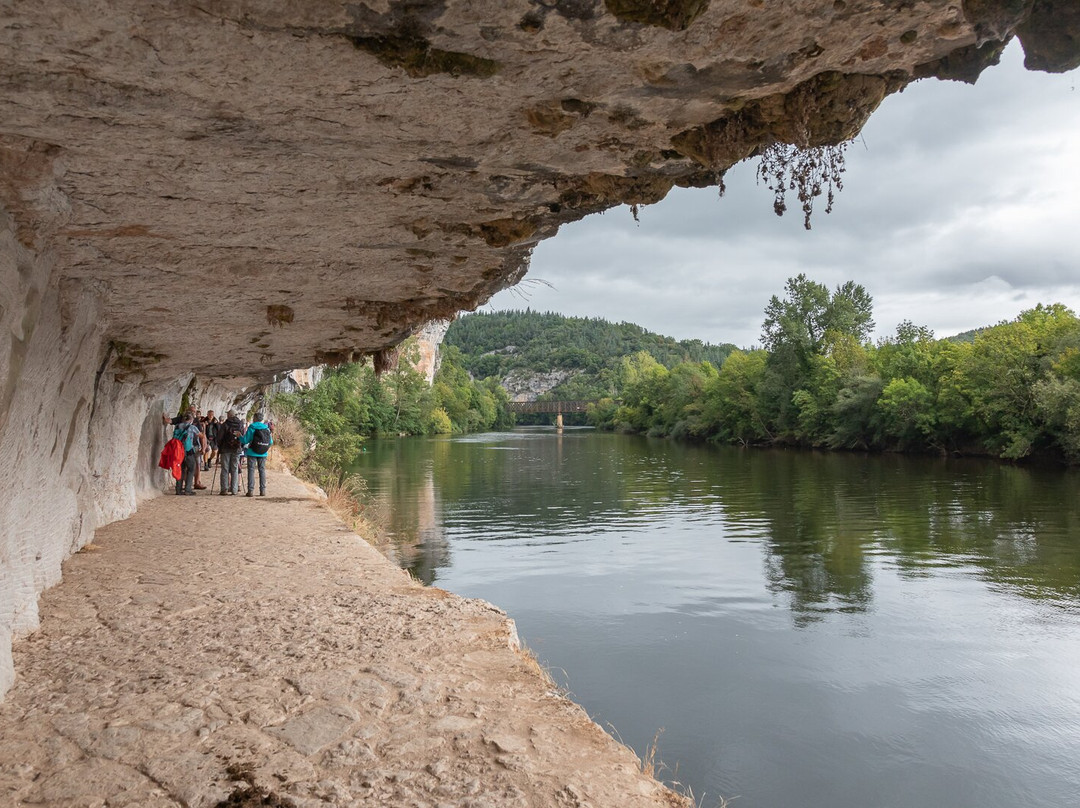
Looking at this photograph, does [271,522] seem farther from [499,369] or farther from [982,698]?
[499,369]

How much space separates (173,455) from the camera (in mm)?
13016

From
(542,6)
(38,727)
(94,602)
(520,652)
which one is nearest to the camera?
(542,6)

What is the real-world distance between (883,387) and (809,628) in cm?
3706

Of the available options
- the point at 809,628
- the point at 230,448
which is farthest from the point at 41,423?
the point at 809,628

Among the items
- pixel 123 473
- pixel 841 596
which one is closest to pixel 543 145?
pixel 123 473

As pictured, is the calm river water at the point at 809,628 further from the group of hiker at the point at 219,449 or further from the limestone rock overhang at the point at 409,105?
the limestone rock overhang at the point at 409,105

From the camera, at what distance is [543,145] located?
11.3 feet

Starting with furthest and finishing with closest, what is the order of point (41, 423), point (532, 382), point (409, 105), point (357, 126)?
point (532, 382), point (41, 423), point (357, 126), point (409, 105)

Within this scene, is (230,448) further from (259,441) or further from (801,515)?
(801,515)

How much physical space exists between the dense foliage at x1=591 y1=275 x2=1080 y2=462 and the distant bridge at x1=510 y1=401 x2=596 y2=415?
4061cm

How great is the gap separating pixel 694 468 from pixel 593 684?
2717 centimetres

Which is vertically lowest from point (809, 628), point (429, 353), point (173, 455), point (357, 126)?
point (809, 628)

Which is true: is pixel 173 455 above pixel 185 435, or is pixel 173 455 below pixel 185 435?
below

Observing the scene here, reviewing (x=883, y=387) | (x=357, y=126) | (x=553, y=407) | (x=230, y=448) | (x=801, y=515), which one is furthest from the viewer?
(x=553, y=407)
